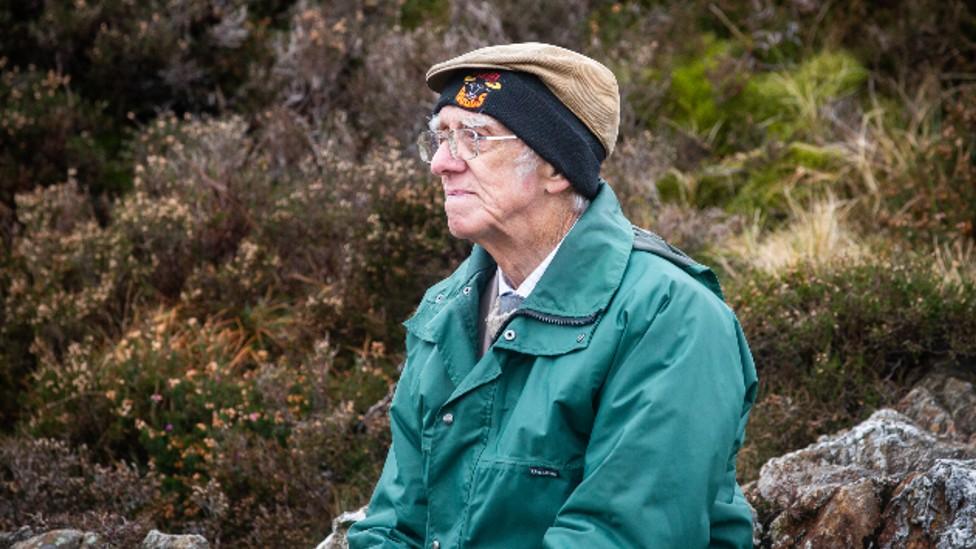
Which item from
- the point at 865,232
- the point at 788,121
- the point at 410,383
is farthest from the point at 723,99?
the point at 410,383

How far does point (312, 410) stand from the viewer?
19.1 ft

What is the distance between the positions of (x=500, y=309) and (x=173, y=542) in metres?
1.79

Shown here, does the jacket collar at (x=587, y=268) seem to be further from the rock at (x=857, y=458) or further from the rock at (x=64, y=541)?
the rock at (x=64, y=541)

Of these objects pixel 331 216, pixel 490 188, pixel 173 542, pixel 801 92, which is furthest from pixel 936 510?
pixel 801 92

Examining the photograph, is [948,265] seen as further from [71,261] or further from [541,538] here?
[71,261]

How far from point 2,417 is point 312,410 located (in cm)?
179

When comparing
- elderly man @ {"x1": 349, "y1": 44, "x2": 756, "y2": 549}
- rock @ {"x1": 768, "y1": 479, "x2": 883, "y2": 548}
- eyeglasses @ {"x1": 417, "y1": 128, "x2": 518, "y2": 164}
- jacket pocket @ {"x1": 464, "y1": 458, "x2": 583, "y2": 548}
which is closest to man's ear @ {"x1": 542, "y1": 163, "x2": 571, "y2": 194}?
elderly man @ {"x1": 349, "y1": 44, "x2": 756, "y2": 549}

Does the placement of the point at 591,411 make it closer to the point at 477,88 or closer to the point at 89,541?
the point at 477,88

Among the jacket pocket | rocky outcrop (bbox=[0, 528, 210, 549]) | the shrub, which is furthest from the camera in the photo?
the shrub

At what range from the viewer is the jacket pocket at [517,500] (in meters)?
2.87

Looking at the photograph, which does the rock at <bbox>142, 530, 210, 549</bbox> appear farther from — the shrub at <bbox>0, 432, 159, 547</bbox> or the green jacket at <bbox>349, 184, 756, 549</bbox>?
the green jacket at <bbox>349, 184, 756, 549</bbox>

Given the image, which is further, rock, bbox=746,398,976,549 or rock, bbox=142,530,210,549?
rock, bbox=142,530,210,549

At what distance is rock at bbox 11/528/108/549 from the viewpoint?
4309mm

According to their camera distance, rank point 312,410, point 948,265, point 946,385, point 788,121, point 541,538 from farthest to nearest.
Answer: point 788,121 < point 948,265 < point 312,410 < point 946,385 < point 541,538
